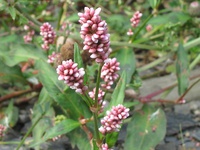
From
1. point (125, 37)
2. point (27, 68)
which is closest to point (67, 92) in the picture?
point (27, 68)

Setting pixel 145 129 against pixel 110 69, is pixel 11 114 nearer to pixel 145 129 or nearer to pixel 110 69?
pixel 145 129

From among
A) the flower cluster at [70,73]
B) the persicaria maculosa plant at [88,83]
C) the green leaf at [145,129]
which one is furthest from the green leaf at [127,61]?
the flower cluster at [70,73]

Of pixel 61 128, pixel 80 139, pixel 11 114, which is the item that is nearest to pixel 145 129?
pixel 80 139

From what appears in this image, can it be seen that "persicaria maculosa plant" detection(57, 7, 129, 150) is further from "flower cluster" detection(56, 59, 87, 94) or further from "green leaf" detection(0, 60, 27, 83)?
"green leaf" detection(0, 60, 27, 83)

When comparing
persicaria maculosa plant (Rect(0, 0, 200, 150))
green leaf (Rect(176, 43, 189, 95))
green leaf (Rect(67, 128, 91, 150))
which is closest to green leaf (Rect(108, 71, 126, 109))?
persicaria maculosa plant (Rect(0, 0, 200, 150))

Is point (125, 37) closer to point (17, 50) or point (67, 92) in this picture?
point (17, 50)
